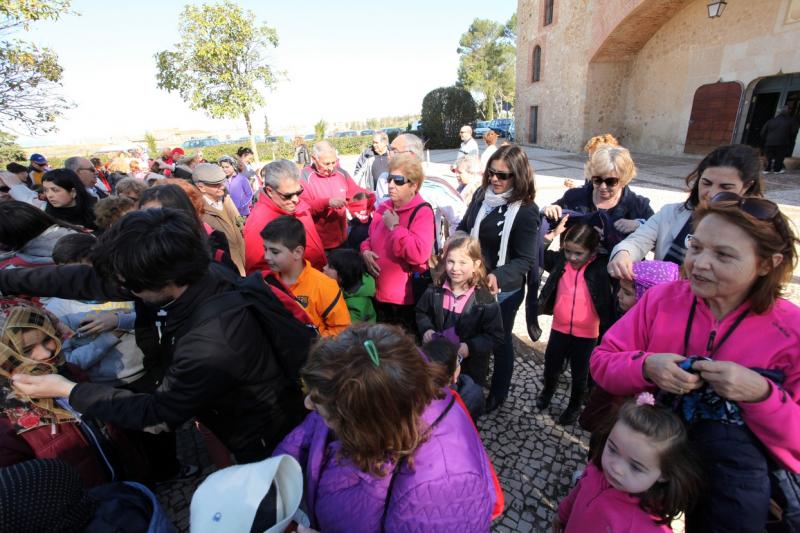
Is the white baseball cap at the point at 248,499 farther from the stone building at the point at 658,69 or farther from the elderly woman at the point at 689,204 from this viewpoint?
the stone building at the point at 658,69

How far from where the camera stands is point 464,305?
2.49m

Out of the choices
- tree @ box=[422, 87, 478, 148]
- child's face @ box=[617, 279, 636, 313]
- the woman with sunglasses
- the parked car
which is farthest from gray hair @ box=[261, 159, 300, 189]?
the parked car

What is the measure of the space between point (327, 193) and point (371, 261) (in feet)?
4.74

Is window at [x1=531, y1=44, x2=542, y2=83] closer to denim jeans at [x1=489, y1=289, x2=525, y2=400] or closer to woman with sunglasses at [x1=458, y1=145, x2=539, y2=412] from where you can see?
woman with sunglasses at [x1=458, y1=145, x2=539, y2=412]

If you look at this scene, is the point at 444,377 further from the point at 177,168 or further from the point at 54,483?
the point at 177,168

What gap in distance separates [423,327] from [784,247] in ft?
6.01

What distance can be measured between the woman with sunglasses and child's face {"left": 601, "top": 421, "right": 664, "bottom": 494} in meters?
1.26

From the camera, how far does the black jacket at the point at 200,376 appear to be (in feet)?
4.50

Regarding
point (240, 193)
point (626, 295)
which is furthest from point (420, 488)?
point (240, 193)

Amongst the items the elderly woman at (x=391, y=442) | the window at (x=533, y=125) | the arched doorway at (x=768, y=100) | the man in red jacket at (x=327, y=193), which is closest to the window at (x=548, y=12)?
the window at (x=533, y=125)

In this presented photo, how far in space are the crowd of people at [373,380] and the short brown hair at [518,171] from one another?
44cm

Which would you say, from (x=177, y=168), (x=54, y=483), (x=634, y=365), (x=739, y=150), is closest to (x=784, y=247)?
(x=634, y=365)

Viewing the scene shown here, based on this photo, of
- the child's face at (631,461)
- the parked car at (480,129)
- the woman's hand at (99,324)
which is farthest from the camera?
the parked car at (480,129)

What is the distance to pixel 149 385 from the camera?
78.9 inches
